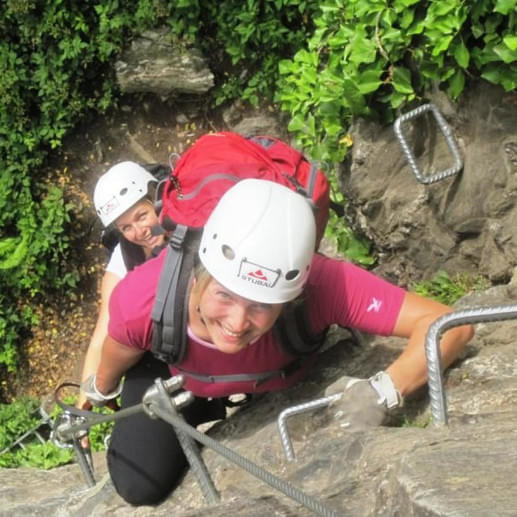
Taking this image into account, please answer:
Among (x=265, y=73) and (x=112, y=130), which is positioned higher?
(x=265, y=73)

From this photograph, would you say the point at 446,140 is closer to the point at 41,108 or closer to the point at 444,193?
the point at 444,193

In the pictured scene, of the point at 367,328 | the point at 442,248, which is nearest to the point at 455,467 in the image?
the point at 367,328

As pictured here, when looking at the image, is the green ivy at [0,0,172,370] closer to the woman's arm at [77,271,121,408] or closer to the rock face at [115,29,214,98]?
the rock face at [115,29,214,98]

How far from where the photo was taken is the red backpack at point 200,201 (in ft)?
10.5

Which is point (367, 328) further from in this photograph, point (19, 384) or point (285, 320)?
point (19, 384)

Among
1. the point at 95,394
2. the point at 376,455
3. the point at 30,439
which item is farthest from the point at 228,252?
the point at 30,439

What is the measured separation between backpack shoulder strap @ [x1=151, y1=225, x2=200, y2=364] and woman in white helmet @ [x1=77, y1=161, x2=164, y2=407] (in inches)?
54.6

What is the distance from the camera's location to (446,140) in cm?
489

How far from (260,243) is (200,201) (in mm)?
484

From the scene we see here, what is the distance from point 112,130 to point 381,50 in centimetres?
568

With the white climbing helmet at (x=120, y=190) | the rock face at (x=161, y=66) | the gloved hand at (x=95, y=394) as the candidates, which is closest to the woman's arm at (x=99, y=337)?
the white climbing helmet at (x=120, y=190)

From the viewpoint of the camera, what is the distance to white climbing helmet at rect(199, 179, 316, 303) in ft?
9.71

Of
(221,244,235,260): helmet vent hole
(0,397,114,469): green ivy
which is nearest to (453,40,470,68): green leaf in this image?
(221,244,235,260): helmet vent hole

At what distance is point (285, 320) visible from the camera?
3.36 meters
